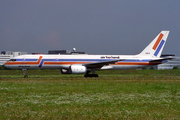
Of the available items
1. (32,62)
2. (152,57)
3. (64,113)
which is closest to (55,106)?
(64,113)

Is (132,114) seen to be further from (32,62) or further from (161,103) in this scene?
(32,62)

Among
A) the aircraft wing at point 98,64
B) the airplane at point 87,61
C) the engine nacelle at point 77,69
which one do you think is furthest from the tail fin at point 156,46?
the engine nacelle at point 77,69

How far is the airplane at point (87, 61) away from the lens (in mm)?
40681

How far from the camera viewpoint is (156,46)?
4838 cm

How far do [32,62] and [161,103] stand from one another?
29.1 meters

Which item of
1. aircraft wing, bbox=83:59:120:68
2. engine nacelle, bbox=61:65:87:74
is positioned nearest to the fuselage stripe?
aircraft wing, bbox=83:59:120:68

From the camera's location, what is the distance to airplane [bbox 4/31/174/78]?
1602 inches

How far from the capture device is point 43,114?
11609mm

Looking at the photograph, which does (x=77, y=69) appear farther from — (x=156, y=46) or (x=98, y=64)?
(x=156, y=46)

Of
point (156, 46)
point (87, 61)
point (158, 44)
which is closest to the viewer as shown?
point (87, 61)

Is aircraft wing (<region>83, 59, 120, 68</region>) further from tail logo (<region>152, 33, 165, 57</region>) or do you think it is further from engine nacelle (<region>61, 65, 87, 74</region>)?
tail logo (<region>152, 33, 165, 57</region>)

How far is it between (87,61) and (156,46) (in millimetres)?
13859

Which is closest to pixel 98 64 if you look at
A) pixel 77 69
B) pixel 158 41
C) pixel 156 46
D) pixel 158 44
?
pixel 77 69

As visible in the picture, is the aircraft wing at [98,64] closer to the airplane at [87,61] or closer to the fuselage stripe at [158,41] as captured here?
the airplane at [87,61]
